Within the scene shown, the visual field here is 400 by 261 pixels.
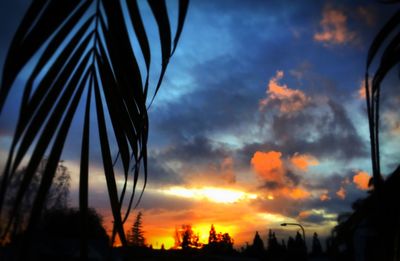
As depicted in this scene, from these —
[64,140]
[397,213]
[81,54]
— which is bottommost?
[397,213]

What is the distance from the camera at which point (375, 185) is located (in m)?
1.25

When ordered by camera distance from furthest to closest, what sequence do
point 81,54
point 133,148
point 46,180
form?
point 133,148 < point 81,54 < point 46,180

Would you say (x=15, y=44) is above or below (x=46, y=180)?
above

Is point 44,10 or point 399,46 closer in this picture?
point 44,10

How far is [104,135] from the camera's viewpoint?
1308mm

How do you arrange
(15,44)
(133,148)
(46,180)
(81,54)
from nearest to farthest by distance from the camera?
(15,44), (46,180), (81,54), (133,148)

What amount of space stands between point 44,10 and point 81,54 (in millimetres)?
247

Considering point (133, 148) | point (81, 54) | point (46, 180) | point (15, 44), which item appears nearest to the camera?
point (15, 44)

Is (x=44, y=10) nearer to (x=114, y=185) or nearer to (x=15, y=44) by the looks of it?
(x=15, y=44)

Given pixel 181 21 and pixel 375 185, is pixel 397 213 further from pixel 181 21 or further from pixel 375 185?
pixel 181 21

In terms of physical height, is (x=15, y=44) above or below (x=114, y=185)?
above

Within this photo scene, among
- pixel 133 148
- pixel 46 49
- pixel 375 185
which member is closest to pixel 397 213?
pixel 375 185

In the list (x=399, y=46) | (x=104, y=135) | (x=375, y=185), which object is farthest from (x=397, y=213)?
(x=104, y=135)

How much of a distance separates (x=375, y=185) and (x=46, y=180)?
3.67 feet
